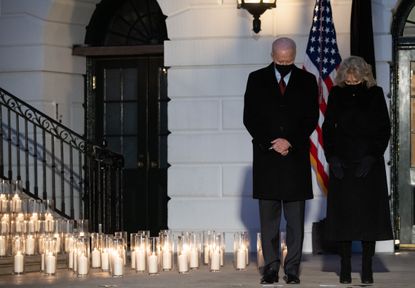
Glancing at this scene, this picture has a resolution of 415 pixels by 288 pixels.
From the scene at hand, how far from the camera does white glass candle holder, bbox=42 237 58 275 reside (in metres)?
12.7

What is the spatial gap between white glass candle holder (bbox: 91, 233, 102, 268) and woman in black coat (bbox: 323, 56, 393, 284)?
263 cm

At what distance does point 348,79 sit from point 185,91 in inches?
185

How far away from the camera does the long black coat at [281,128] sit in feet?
37.6

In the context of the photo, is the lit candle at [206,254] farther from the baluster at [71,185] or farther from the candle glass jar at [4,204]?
the baluster at [71,185]

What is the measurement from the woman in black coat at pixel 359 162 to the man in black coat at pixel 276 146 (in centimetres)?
27

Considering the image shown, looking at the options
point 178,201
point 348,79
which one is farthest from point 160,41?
point 348,79

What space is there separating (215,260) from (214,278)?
1.91 ft

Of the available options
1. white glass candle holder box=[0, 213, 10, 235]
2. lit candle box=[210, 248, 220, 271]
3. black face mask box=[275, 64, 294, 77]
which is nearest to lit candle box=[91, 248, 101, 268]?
white glass candle holder box=[0, 213, 10, 235]

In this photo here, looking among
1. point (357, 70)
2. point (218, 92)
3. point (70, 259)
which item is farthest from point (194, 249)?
point (218, 92)

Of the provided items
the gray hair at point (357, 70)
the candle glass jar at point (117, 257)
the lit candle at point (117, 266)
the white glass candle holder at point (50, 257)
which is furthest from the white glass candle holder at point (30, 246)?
the gray hair at point (357, 70)

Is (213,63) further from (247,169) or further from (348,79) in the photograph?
(348,79)

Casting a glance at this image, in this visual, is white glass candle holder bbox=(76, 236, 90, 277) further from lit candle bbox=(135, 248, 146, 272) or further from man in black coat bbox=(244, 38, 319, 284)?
man in black coat bbox=(244, 38, 319, 284)

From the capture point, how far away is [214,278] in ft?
40.0

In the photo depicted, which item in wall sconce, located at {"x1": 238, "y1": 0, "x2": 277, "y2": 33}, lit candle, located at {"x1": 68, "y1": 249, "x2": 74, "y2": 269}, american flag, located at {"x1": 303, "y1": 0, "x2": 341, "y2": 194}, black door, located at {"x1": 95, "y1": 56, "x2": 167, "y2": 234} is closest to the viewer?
lit candle, located at {"x1": 68, "y1": 249, "x2": 74, "y2": 269}
